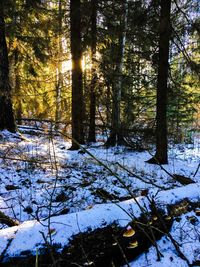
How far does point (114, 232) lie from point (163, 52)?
6.77m

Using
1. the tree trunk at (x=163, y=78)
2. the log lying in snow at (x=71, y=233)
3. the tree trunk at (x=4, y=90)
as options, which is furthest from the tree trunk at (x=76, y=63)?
the log lying in snow at (x=71, y=233)

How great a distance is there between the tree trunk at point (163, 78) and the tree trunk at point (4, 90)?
16.8ft

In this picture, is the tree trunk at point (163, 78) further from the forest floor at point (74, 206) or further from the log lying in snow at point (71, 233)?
the log lying in snow at point (71, 233)

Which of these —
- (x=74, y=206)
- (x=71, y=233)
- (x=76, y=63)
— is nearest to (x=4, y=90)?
(x=76, y=63)

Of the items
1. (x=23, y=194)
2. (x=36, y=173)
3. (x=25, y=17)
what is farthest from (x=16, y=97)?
(x=23, y=194)

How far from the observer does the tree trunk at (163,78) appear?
7938mm

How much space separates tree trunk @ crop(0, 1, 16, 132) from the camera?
9.23 meters

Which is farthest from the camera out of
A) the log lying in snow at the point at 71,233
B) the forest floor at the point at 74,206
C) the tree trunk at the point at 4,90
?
the tree trunk at the point at 4,90

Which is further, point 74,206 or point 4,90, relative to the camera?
point 4,90

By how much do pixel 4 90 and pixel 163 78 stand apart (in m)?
5.27

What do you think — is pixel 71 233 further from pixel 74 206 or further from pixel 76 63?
pixel 76 63

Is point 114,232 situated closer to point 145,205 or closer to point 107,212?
point 107,212

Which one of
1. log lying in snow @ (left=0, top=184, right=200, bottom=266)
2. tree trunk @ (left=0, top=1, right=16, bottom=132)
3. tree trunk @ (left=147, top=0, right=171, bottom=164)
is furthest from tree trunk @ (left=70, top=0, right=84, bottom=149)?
log lying in snow @ (left=0, top=184, right=200, bottom=266)

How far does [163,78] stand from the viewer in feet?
27.3
